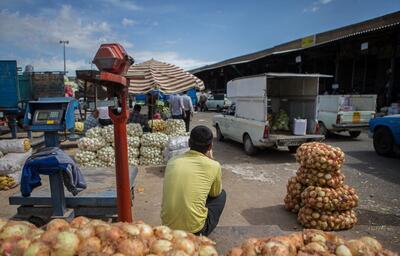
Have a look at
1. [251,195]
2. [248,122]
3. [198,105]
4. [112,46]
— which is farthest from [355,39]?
[198,105]

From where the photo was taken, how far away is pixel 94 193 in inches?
165

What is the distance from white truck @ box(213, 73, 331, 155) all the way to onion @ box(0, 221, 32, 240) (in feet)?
23.3

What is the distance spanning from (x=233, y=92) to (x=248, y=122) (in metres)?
1.72

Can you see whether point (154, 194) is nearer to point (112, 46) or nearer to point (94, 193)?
point (94, 193)

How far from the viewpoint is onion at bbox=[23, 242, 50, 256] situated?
1.57m

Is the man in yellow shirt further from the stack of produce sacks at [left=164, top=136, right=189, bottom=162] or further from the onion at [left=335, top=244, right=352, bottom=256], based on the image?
the stack of produce sacks at [left=164, top=136, right=189, bottom=162]

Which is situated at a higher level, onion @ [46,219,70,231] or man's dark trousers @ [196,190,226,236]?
onion @ [46,219,70,231]

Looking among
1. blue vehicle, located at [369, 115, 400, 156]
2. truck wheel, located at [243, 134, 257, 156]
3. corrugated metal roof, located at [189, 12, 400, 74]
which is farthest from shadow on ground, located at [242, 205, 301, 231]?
corrugated metal roof, located at [189, 12, 400, 74]

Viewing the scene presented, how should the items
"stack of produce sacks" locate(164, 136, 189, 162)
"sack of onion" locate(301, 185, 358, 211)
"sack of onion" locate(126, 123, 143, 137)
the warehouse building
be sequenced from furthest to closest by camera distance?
1. the warehouse building
2. "sack of onion" locate(126, 123, 143, 137)
3. "stack of produce sacks" locate(164, 136, 189, 162)
4. "sack of onion" locate(301, 185, 358, 211)

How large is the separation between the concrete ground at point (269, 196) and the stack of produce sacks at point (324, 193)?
23 centimetres

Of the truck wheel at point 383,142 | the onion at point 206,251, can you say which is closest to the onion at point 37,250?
the onion at point 206,251

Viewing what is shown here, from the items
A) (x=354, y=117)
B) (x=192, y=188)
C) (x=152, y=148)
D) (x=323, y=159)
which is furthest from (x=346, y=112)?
(x=192, y=188)

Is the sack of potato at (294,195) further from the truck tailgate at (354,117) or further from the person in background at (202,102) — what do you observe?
the person in background at (202,102)

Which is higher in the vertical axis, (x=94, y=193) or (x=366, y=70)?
(x=366, y=70)
